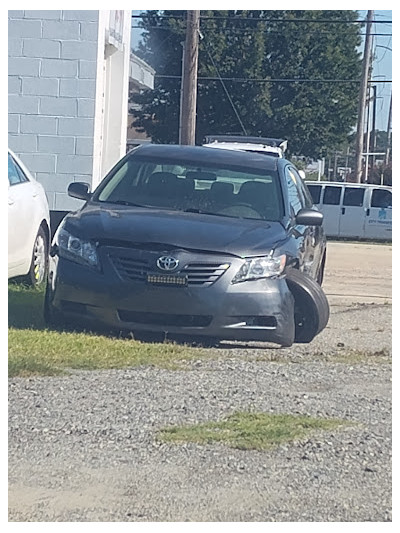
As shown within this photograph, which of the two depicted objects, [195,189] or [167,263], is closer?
[167,263]

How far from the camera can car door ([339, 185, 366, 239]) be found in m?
28.4

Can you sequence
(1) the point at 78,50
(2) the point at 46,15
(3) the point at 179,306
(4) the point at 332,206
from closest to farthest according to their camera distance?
(3) the point at 179,306 → (2) the point at 46,15 → (1) the point at 78,50 → (4) the point at 332,206

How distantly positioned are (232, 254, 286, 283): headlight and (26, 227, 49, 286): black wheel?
2.81 meters

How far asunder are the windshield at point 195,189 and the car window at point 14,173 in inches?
35.8

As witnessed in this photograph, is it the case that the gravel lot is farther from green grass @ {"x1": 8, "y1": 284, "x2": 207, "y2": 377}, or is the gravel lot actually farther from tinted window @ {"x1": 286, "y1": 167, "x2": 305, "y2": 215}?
tinted window @ {"x1": 286, "y1": 167, "x2": 305, "y2": 215}

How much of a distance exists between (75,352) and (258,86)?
56.9ft

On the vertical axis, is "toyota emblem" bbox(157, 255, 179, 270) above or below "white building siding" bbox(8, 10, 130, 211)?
below

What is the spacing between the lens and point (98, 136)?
1270 cm

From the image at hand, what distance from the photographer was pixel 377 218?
28.2 meters

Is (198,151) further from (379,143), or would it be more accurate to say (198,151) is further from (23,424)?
(379,143)

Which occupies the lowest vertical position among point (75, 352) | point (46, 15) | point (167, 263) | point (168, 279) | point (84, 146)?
point (75, 352)

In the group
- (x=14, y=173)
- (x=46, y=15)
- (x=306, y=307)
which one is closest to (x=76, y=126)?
(x=46, y=15)

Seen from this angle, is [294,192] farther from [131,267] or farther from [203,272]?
[131,267]

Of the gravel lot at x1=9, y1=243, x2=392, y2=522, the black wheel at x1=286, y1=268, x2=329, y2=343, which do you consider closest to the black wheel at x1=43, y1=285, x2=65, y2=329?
the gravel lot at x1=9, y1=243, x2=392, y2=522
